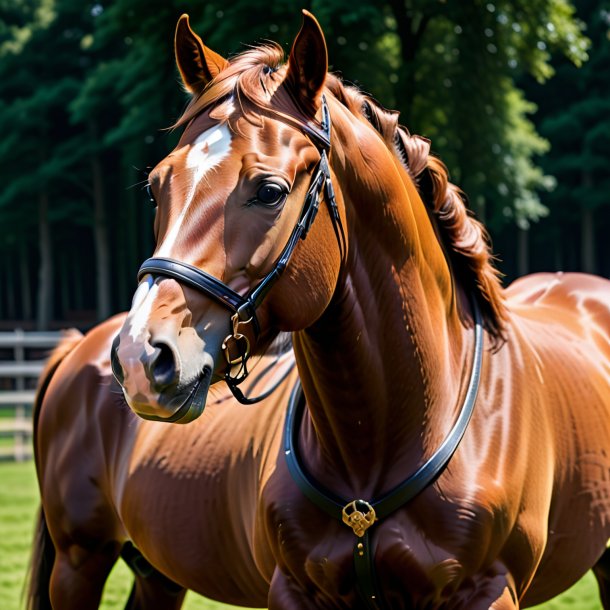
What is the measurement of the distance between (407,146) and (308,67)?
533 mm

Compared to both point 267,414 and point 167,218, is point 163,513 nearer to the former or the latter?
point 267,414

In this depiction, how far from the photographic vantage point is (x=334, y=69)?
40.6 ft

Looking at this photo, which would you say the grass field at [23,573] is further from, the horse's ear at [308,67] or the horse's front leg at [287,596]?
the horse's ear at [308,67]

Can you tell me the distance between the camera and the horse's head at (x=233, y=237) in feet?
6.17

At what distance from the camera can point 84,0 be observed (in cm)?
2977

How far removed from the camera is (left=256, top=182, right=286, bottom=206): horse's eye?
80.4 inches

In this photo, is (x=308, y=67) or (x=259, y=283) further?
(x=308, y=67)

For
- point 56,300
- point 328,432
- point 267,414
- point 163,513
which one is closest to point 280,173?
point 328,432

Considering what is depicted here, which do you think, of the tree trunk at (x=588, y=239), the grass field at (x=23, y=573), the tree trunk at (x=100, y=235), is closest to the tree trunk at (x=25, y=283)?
the tree trunk at (x=100, y=235)

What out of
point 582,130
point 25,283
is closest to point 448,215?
point 582,130

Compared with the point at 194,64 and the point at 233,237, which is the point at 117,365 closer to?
the point at 233,237

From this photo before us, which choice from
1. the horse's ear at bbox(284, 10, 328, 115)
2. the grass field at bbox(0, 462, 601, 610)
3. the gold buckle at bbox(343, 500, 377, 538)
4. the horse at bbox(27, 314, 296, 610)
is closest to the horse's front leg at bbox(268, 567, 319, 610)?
the horse at bbox(27, 314, 296, 610)

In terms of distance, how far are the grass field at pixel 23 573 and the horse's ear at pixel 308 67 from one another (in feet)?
10.5

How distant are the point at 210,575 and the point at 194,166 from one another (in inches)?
61.6
